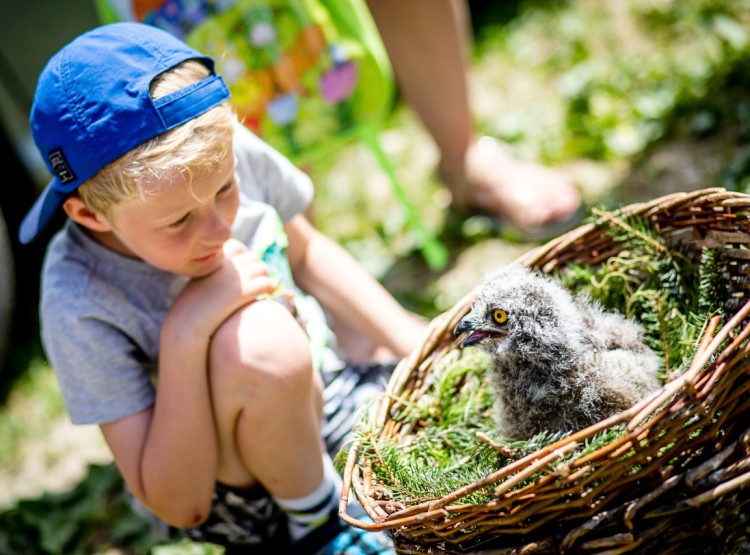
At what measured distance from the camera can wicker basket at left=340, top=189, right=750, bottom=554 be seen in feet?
4.17

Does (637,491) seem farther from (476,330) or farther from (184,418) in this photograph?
(184,418)

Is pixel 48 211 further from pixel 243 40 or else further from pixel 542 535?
pixel 542 535

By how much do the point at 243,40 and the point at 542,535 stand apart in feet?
6.50

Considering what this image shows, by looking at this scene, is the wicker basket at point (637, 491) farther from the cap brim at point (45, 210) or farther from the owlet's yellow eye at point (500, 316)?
the cap brim at point (45, 210)

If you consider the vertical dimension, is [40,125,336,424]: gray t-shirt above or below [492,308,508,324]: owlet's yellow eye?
above

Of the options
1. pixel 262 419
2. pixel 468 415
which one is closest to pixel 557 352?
pixel 468 415

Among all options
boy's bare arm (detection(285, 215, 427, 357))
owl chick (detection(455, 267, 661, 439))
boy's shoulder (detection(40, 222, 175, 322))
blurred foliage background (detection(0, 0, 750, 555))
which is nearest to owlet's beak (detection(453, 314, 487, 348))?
owl chick (detection(455, 267, 661, 439))

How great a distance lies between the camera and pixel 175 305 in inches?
72.6

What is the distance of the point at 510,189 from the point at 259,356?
6.20ft

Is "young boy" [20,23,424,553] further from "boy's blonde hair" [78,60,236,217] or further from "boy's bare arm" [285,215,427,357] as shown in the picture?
"boy's bare arm" [285,215,427,357]

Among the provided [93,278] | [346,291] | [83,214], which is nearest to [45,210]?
[83,214]

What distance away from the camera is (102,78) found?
160cm

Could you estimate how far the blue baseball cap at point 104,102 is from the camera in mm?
1588

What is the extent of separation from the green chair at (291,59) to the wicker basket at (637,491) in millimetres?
1684
